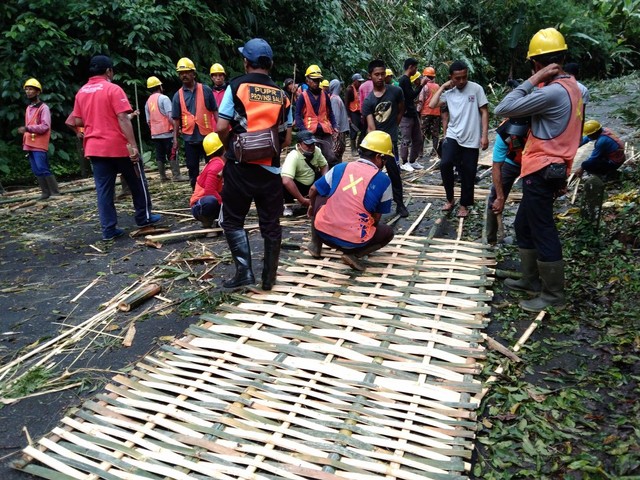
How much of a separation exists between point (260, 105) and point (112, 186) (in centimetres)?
279

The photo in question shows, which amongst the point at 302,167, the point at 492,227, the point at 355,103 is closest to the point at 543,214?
the point at 492,227

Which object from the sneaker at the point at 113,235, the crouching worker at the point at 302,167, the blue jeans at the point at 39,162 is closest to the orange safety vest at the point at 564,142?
the crouching worker at the point at 302,167

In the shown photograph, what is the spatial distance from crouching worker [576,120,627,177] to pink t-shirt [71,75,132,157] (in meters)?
5.36

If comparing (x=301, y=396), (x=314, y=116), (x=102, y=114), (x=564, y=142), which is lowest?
(x=301, y=396)

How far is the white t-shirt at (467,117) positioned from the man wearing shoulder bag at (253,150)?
95.8 inches

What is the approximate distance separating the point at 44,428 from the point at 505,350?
289 cm

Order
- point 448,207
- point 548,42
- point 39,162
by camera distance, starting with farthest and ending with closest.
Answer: point 39,162 → point 448,207 → point 548,42

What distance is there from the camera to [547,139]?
13.0 ft

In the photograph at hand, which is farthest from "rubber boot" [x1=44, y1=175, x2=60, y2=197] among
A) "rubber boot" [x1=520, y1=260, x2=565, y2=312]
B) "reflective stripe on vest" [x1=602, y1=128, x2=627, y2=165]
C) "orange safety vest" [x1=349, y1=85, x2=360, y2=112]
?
"reflective stripe on vest" [x1=602, y1=128, x2=627, y2=165]

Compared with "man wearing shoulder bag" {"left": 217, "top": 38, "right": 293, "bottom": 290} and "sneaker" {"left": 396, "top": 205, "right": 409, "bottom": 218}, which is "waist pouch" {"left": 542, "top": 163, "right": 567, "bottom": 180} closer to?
"man wearing shoulder bag" {"left": 217, "top": 38, "right": 293, "bottom": 290}

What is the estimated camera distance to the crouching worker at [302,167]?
622 cm

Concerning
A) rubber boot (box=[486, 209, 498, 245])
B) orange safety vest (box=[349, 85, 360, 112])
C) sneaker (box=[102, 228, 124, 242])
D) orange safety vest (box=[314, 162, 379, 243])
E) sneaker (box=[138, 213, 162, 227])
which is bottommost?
rubber boot (box=[486, 209, 498, 245])

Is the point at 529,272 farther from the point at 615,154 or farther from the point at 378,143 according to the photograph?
the point at 615,154

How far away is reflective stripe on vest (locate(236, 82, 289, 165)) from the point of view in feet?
13.4
